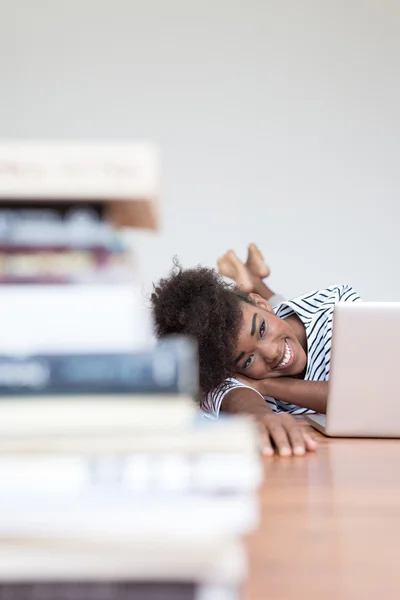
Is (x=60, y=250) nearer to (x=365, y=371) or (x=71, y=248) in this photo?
(x=71, y=248)

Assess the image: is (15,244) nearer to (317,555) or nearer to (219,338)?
(317,555)

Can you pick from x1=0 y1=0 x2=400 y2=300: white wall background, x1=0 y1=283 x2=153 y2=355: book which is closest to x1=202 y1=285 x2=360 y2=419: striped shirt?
x1=0 y1=0 x2=400 y2=300: white wall background

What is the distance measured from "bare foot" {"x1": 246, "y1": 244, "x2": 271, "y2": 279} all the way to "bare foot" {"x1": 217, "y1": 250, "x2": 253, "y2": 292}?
0.06 meters

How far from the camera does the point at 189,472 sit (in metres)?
0.41

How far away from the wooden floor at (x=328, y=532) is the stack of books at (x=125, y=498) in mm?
146

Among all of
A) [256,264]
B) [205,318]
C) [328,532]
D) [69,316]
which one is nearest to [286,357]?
[205,318]

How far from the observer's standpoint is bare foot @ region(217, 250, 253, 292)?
2835 millimetres

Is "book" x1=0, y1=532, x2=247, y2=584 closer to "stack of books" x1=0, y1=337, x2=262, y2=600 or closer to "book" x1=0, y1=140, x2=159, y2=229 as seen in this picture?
"stack of books" x1=0, y1=337, x2=262, y2=600

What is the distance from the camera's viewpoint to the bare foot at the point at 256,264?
302 cm

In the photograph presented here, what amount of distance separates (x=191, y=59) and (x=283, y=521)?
2927 millimetres

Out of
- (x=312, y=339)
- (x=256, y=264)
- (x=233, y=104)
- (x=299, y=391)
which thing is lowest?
(x=299, y=391)

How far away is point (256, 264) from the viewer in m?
3.02

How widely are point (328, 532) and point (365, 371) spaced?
586mm

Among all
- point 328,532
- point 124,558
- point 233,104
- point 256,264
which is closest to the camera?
point 124,558
